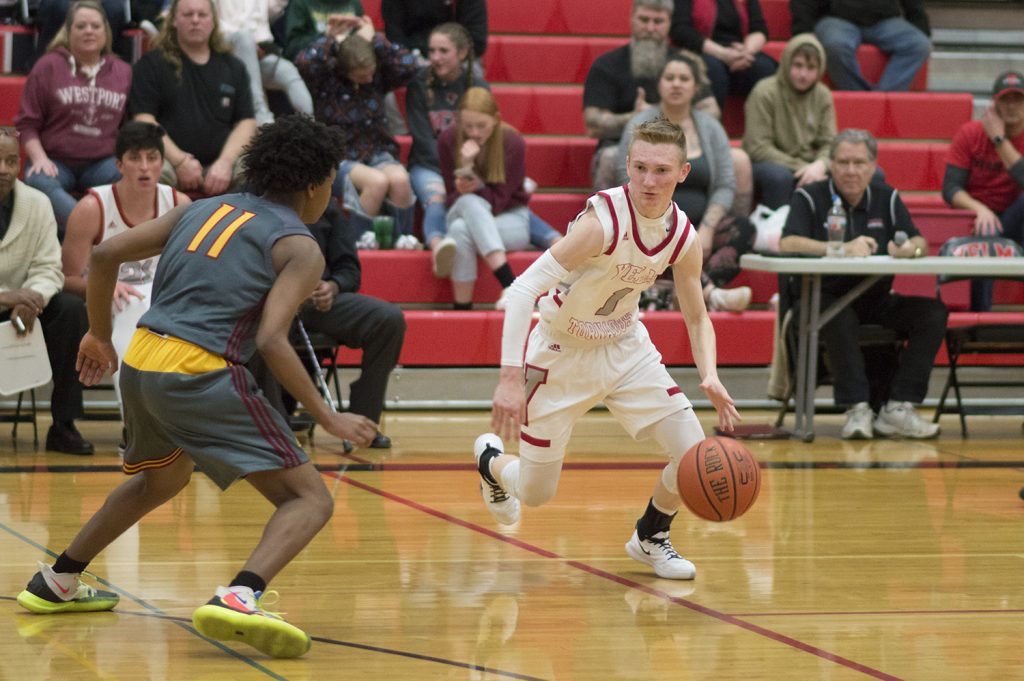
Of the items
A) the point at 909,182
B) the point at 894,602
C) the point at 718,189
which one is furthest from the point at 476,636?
the point at 909,182

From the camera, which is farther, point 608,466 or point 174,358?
point 608,466

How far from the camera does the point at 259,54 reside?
9.36 metres

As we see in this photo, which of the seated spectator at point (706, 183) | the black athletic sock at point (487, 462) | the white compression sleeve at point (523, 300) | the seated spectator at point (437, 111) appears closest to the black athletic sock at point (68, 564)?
the white compression sleeve at point (523, 300)

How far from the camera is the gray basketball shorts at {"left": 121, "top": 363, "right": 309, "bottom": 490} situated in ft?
12.5

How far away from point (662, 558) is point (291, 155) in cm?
183

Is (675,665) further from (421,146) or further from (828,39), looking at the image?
(828,39)

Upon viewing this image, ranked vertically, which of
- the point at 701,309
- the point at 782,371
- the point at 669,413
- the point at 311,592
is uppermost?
the point at 701,309

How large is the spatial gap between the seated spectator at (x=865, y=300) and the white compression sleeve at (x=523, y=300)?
3.79 meters

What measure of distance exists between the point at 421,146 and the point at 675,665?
234 inches

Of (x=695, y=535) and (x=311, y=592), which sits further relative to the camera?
(x=695, y=535)

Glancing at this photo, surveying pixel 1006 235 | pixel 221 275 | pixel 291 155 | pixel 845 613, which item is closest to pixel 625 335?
pixel 845 613

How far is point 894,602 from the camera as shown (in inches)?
177

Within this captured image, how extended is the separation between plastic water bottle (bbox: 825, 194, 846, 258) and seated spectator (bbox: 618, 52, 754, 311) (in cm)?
90

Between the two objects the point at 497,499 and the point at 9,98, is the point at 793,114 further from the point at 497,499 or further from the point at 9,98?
the point at 497,499
